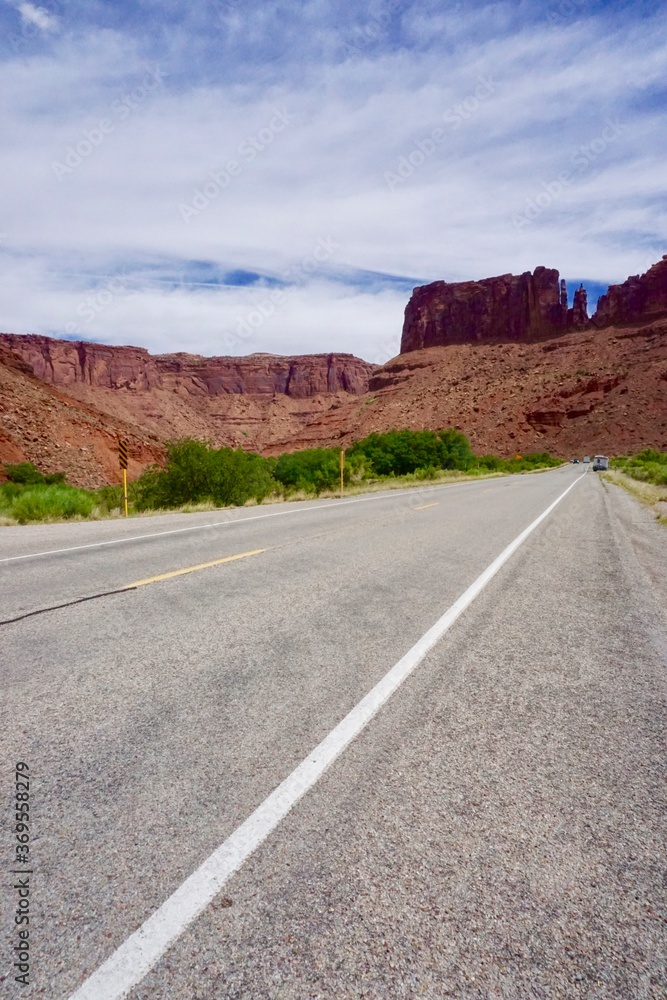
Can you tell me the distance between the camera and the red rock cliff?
4855 inches

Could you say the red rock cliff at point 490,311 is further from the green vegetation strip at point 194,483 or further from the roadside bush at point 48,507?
the roadside bush at point 48,507

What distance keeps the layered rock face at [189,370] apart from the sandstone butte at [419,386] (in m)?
0.32

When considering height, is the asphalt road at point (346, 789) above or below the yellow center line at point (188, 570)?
above

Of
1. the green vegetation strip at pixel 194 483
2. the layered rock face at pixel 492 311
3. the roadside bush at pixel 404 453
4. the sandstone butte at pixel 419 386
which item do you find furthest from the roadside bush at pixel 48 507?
the layered rock face at pixel 492 311

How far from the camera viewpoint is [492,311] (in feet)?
419

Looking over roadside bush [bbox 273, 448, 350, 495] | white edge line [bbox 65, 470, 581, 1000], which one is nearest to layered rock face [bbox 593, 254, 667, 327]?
roadside bush [bbox 273, 448, 350, 495]

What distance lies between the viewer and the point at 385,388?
12412 cm

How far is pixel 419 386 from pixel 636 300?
144 feet

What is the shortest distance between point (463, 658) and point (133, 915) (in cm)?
291

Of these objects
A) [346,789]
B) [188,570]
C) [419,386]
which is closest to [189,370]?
[419,386]

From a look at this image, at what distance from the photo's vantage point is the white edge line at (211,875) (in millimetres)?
1648

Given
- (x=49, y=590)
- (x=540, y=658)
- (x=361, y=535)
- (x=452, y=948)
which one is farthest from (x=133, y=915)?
(x=361, y=535)

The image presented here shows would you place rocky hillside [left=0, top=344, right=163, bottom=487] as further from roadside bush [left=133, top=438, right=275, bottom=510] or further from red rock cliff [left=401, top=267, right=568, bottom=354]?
red rock cliff [left=401, top=267, right=568, bottom=354]

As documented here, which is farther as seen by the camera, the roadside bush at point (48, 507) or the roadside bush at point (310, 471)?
the roadside bush at point (310, 471)
